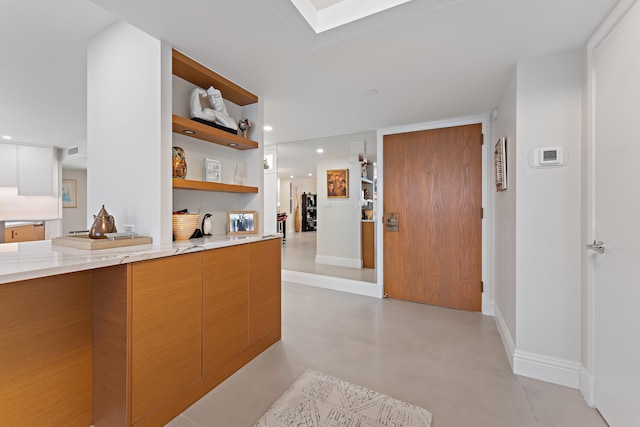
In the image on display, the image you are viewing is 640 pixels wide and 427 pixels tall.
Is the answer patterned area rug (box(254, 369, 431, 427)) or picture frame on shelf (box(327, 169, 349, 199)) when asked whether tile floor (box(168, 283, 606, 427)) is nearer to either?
patterned area rug (box(254, 369, 431, 427))

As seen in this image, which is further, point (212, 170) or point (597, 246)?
point (212, 170)

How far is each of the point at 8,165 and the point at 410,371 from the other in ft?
23.3

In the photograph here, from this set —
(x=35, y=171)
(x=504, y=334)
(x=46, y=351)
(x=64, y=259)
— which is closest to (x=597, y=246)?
(x=504, y=334)

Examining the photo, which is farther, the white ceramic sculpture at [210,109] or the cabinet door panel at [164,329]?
the white ceramic sculpture at [210,109]

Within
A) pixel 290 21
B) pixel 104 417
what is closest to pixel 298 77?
pixel 290 21

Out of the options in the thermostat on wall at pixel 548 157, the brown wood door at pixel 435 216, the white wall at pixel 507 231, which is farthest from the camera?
the brown wood door at pixel 435 216

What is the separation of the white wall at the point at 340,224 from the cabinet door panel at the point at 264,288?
2.35 meters

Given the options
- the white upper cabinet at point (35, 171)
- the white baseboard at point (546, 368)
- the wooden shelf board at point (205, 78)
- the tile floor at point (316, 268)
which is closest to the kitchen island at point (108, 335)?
the wooden shelf board at point (205, 78)

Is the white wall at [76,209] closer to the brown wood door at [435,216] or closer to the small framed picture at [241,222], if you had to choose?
the small framed picture at [241,222]

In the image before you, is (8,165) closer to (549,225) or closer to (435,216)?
(435,216)

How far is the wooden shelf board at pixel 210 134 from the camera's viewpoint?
1.82 metres

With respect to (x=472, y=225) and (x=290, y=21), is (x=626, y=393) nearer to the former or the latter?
(x=472, y=225)

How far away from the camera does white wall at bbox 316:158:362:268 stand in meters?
4.50

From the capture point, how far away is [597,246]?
5.12 ft
